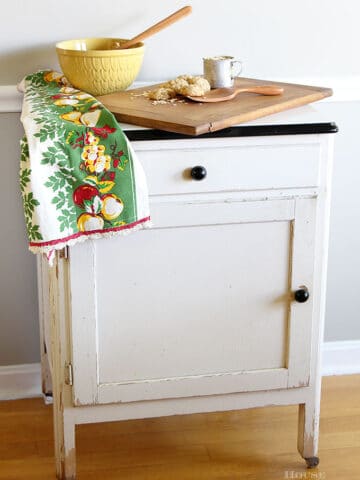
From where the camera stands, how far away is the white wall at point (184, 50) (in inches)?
83.5

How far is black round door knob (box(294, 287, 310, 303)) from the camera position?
6.21ft

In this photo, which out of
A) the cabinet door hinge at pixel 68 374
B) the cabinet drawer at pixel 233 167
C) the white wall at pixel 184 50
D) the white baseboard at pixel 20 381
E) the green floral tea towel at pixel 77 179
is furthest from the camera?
the white baseboard at pixel 20 381

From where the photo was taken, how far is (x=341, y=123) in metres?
2.33

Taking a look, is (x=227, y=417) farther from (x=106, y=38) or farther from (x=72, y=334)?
(x=106, y=38)

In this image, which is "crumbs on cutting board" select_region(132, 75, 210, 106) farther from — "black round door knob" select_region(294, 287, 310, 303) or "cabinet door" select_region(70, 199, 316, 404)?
"black round door knob" select_region(294, 287, 310, 303)

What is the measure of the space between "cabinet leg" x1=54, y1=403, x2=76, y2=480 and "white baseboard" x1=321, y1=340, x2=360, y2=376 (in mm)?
862

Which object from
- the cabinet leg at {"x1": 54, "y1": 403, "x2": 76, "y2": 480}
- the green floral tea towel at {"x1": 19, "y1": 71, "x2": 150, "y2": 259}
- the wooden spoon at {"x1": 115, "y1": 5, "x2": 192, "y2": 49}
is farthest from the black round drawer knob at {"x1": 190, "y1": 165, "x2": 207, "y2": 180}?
the cabinet leg at {"x1": 54, "y1": 403, "x2": 76, "y2": 480}

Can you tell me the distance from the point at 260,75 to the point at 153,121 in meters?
0.61

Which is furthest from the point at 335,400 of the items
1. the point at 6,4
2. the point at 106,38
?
the point at 6,4

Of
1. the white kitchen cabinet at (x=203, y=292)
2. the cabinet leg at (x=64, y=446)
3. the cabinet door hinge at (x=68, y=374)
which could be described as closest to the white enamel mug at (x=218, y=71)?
the white kitchen cabinet at (x=203, y=292)

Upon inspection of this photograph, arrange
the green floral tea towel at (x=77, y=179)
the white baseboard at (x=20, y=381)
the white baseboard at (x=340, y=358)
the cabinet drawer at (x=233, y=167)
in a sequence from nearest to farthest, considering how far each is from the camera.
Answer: the green floral tea towel at (x=77, y=179), the cabinet drawer at (x=233, y=167), the white baseboard at (x=20, y=381), the white baseboard at (x=340, y=358)

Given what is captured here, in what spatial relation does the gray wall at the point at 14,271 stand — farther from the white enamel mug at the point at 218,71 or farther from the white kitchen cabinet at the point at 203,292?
the white enamel mug at the point at 218,71

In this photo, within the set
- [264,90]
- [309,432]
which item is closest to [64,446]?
[309,432]

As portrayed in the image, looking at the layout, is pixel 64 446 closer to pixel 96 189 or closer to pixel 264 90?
pixel 96 189
